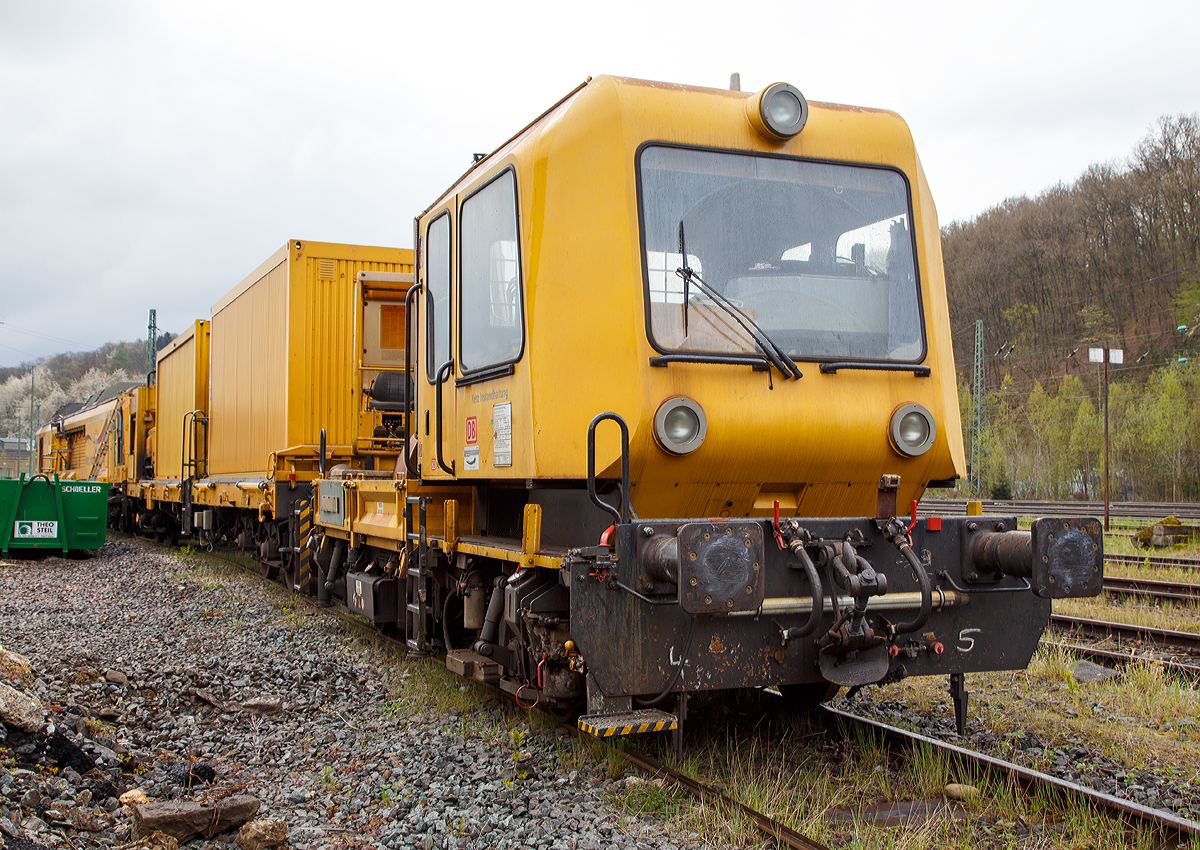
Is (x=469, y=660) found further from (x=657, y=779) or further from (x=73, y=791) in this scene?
(x=73, y=791)

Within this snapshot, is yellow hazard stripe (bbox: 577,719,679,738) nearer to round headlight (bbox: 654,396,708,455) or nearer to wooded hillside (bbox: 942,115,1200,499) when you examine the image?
round headlight (bbox: 654,396,708,455)

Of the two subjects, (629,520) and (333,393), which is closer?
(629,520)

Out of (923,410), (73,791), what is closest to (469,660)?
(73,791)

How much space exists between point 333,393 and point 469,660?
19.2 ft

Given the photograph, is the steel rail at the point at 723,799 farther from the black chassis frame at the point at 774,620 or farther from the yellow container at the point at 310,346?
the yellow container at the point at 310,346

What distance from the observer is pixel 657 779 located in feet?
13.5

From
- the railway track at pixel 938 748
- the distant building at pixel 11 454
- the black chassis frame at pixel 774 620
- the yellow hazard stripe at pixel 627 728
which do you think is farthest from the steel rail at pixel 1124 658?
the distant building at pixel 11 454

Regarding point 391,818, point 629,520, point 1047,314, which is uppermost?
point 1047,314

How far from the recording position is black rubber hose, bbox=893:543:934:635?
4.00 metres

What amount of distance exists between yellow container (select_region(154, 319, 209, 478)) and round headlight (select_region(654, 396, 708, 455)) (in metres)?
11.9

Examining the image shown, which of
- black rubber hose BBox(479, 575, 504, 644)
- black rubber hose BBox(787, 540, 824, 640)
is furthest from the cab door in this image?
black rubber hose BBox(787, 540, 824, 640)

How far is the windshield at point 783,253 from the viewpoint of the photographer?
4273 millimetres

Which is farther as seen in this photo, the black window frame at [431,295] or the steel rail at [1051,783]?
the black window frame at [431,295]

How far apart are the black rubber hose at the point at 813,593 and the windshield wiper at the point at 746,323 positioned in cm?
85
